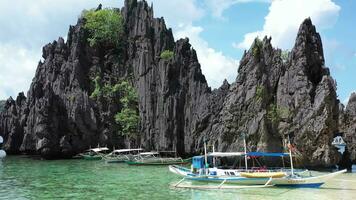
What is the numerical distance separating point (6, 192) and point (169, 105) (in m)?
54.7

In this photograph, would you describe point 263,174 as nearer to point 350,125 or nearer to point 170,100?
point 350,125

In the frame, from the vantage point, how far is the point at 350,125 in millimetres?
75000

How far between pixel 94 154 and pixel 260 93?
145 feet

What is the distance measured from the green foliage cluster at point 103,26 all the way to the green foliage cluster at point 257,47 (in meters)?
54.5

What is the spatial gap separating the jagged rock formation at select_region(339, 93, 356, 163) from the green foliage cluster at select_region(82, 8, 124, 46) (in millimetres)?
64299

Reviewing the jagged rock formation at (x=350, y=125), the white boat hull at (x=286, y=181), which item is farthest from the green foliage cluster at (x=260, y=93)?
the white boat hull at (x=286, y=181)

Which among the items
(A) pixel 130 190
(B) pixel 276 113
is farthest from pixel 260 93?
(A) pixel 130 190

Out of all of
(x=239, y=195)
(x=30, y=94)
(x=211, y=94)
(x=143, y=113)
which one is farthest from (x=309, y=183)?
(x=30, y=94)

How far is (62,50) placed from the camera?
378ft

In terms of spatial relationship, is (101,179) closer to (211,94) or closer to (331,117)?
(331,117)

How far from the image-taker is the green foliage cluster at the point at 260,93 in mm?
69131

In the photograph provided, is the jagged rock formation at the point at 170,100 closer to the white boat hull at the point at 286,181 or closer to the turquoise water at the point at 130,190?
the turquoise water at the point at 130,190

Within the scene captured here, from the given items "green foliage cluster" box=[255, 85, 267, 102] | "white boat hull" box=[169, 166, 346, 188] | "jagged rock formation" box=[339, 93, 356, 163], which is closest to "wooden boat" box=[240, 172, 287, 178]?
"white boat hull" box=[169, 166, 346, 188]

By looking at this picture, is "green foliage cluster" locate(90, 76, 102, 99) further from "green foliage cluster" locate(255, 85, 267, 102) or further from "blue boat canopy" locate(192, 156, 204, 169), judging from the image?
"blue boat canopy" locate(192, 156, 204, 169)
